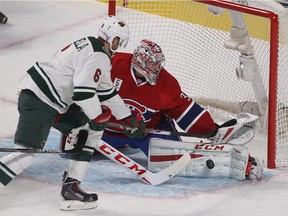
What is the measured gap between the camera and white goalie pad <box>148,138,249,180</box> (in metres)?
4.39

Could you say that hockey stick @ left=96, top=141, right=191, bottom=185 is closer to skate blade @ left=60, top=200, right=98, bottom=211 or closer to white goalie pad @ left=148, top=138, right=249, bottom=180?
white goalie pad @ left=148, top=138, right=249, bottom=180

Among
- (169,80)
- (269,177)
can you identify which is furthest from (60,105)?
(269,177)

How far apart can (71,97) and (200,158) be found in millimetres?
722

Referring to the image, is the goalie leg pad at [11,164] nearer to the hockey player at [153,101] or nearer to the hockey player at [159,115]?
the hockey player at [159,115]

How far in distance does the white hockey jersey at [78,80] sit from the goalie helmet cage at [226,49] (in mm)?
784

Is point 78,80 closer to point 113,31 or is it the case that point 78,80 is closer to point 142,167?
point 113,31

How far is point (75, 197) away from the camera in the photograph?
3885 millimetres

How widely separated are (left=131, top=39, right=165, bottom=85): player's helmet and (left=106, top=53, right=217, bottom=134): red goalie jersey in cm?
5

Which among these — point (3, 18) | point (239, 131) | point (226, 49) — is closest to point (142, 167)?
point (239, 131)

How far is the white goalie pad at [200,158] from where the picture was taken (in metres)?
4.39

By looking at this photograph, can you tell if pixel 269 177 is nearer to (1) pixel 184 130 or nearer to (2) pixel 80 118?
(1) pixel 184 130

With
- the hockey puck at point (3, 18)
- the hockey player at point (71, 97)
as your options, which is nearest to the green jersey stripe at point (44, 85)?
the hockey player at point (71, 97)

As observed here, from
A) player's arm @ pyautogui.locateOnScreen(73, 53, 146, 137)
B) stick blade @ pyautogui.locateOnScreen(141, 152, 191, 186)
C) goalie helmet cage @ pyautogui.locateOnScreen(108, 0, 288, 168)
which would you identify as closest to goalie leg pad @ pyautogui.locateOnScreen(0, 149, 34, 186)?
player's arm @ pyautogui.locateOnScreen(73, 53, 146, 137)

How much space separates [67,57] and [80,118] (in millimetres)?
295
